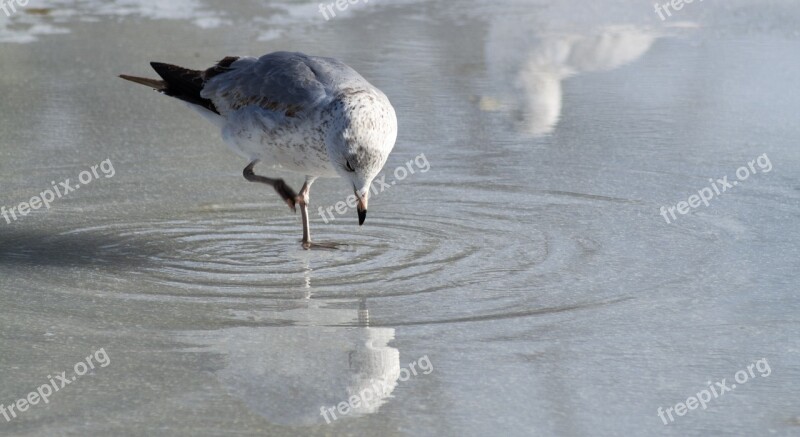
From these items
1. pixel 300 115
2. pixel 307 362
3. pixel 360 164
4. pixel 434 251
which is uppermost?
pixel 300 115

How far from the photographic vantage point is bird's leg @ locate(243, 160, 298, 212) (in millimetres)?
5539

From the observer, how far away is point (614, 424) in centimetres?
323

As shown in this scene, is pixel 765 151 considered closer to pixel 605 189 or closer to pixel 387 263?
pixel 605 189

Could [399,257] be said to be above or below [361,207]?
below

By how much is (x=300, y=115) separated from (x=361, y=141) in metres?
0.40

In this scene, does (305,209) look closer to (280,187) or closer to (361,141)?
(280,187)

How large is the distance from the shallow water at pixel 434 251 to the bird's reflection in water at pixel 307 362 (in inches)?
0.4

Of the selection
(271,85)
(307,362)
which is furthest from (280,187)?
(307,362)

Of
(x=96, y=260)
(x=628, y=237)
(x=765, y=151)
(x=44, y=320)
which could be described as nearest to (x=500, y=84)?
(x=765, y=151)

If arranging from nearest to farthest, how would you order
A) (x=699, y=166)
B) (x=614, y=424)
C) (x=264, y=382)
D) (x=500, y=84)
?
(x=614, y=424), (x=264, y=382), (x=699, y=166), (x=500, y=84)

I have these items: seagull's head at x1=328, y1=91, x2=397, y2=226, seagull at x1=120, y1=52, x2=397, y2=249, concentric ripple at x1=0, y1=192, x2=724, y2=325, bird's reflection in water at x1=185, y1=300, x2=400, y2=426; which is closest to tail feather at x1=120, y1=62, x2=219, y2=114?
seagull at x1=120, y1=52, x2=397, y2=249

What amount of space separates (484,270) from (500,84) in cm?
376

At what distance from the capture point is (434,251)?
5.01 m

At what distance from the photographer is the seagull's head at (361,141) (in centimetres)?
486
